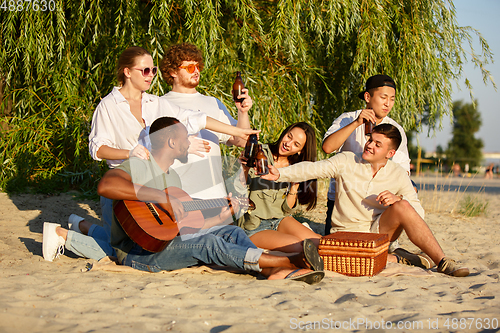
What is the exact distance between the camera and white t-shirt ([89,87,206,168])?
322 centimetres

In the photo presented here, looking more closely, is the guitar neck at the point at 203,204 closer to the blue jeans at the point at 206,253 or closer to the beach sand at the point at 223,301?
the blue jeans at the point at 206,253

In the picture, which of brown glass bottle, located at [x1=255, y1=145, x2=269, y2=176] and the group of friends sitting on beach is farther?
brown glass bottle, located at [x1=255, y1=145, x2=269, y2=176]

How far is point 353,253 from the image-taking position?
3182 millimetres

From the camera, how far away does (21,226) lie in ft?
15.4

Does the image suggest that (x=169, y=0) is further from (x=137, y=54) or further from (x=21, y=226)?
(x=21, y=226)

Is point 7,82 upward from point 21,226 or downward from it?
upward

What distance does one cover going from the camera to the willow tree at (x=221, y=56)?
5164mm

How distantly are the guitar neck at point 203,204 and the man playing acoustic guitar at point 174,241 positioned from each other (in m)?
0.09

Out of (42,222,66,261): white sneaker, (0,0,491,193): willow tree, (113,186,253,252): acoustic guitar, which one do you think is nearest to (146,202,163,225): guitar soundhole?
(113,186,253,252): acoustic guitar

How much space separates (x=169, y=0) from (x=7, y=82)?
8.23 ft

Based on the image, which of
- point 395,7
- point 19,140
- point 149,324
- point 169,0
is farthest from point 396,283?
point 19,140

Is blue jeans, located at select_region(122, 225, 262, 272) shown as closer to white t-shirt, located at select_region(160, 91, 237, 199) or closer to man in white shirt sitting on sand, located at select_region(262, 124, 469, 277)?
white t-shirt, located at select_region(160, 91, 237, 199)

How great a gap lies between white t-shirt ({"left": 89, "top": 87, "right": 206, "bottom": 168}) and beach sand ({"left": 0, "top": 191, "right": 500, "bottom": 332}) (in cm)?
101

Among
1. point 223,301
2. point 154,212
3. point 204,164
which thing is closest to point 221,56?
point 204,164
